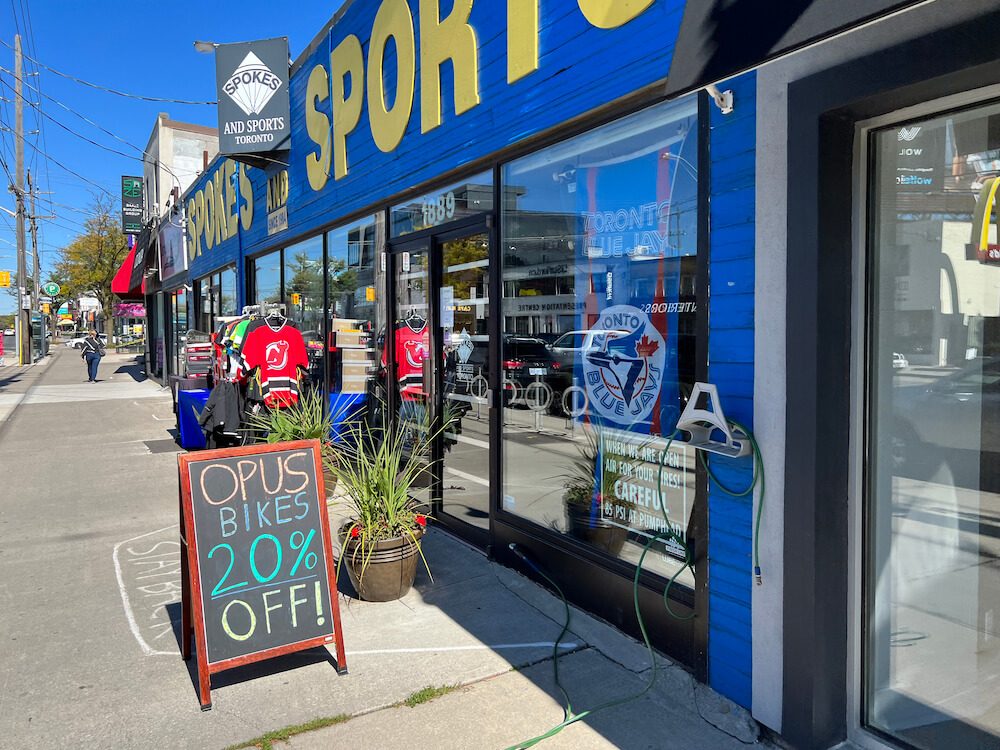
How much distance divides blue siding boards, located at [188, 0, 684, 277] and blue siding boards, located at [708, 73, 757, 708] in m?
0.59

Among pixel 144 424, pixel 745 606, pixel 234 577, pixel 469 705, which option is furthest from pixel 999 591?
pixel 144 424

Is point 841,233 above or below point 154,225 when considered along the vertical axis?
below

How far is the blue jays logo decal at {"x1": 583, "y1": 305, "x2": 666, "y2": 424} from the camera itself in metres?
3.82

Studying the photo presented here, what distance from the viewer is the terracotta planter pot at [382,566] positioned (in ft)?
14.3

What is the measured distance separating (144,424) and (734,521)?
1224 cm

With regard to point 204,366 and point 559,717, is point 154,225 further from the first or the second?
point 559,717

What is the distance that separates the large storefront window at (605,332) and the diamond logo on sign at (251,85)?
226 inches

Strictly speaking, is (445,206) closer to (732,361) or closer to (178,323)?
(732,361)

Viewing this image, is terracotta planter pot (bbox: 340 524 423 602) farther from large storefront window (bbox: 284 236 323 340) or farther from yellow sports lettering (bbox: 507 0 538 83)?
large storefront window (bbox: 284 236 323 340)

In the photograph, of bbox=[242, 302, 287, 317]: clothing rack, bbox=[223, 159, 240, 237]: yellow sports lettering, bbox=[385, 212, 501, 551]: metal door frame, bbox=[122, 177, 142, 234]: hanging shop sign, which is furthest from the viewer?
bbox=[122, 177, 142, 234]: hanging shop sign

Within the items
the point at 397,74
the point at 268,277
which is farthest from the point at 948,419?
the point at 268,277

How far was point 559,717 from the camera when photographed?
3.11m

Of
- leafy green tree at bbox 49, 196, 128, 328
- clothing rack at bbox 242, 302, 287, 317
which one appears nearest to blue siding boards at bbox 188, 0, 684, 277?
clothing rack at bbox 242, 302, 287, 317

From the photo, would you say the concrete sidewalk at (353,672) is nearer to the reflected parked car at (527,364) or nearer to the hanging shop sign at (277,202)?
the reflected parked car at (527,364)
